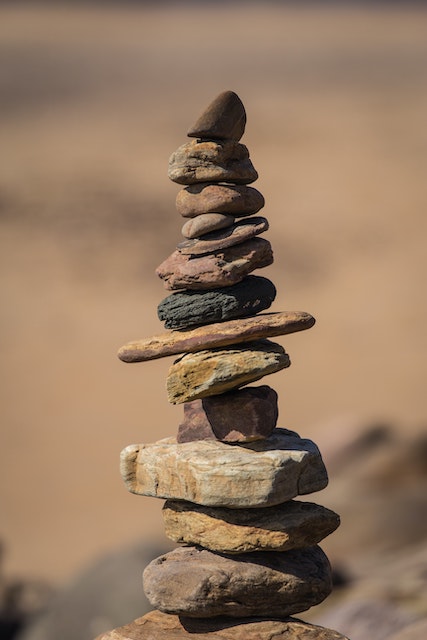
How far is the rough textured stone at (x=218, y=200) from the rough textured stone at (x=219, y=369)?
3.29 ft

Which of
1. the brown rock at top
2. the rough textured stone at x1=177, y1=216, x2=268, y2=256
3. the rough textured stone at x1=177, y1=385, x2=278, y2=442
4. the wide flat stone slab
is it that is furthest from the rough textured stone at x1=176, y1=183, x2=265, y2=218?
the rough textured stone at x1=177, y1=385, x2=278, y2=442

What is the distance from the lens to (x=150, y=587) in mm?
8641

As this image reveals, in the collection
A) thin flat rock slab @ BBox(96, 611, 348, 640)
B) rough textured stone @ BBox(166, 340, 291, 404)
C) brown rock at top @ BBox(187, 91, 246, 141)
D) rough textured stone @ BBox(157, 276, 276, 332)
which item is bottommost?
thin flat rock slab @ BBox(96, 611, 348, 640)

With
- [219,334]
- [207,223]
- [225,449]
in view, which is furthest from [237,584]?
[207,223]

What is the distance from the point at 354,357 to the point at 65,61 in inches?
794

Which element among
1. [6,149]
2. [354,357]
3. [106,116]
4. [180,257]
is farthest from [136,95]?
[180,257]

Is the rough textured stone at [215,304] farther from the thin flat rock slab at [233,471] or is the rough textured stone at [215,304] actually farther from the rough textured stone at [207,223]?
the thin flat rock slab at [233,471]

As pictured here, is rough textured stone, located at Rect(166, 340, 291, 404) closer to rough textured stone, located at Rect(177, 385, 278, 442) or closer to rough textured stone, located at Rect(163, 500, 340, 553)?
rough textured stone, located at Rect(177, 385, 278, 442)

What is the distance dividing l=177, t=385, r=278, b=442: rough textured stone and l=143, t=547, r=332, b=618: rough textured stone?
0.87 metres

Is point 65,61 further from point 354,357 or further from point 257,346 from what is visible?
point 257,346

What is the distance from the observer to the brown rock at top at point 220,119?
8.65 meters

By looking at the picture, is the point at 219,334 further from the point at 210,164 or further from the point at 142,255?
the point at 142,255

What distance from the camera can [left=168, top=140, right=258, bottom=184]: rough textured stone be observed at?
28.5 ft

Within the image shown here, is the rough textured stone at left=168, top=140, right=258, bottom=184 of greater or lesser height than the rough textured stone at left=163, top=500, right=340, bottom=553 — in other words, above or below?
above
